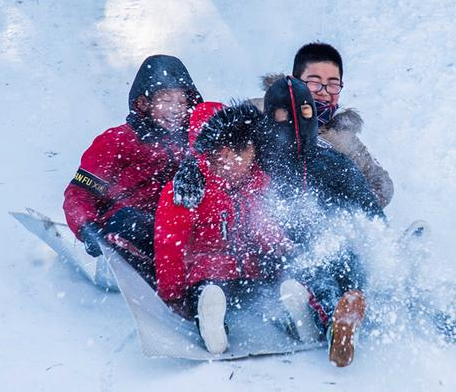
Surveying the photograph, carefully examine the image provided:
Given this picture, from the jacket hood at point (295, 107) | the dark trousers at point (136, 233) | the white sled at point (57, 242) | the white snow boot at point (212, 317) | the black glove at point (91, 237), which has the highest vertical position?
the jacket hood at point (295, 107)

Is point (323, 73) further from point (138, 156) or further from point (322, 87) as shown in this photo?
point (138, 156)

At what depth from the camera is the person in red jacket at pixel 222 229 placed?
224 cm

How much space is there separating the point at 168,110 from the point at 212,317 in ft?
3.96

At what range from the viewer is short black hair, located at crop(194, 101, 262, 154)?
2326 mm

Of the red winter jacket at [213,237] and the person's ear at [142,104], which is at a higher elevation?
the person's ear at [142,104]

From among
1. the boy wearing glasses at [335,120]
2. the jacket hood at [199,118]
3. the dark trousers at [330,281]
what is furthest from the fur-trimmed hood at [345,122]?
the dark trousers at [330,281]

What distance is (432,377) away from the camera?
1.91 meters

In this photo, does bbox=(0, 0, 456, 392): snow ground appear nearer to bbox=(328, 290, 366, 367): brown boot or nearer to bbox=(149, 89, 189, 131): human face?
bbox=(328, 290, 366, 367): brown boot

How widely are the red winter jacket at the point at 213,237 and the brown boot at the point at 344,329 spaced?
481mm

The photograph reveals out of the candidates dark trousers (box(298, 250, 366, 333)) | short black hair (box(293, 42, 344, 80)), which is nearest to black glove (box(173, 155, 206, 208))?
dark trousers (box(298, 250, 366, 333))

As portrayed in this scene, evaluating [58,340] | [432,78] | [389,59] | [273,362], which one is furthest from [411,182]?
[58,340]

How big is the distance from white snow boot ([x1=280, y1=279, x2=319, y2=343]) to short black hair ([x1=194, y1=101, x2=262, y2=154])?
1.87ft

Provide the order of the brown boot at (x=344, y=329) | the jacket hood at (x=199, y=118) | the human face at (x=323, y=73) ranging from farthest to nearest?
the human face at (x=323, y=73) → the jacket hood at (x=199, y=118) → the brown boot at (x=344, y=329)

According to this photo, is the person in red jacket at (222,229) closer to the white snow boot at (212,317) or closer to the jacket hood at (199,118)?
the jacket hood at (199,118)
